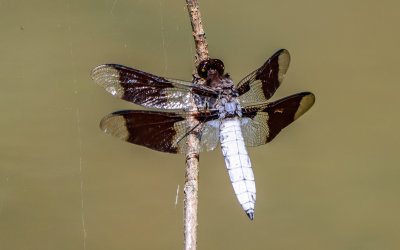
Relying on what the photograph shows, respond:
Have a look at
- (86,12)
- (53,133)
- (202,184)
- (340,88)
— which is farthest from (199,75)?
(86,12)

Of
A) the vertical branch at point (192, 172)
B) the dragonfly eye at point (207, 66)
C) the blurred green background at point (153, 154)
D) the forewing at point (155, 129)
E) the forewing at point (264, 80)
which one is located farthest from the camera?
the blurred green background at point (153, 154)

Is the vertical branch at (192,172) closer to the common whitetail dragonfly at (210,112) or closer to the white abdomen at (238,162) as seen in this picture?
the common whitetail dragonfly at (210,112)

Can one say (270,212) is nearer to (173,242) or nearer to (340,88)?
(173,242)

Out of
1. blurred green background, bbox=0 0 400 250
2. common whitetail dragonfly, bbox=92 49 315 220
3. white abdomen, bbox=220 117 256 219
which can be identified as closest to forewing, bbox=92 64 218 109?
common whitetail dragonfly, bbox=92 49 315 220

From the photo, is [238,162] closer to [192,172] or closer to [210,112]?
[210,112]

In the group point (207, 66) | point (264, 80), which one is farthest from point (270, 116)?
point (207, 66)

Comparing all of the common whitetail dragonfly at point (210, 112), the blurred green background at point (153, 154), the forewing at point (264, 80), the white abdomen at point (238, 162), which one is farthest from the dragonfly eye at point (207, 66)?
the blurred green background at point (153, 154)

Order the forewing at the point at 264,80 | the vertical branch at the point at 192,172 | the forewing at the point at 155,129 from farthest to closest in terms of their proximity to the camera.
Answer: the forewing at the point at 264,80 → the forewing at the point at 155,129 → the vertical branch at the point at 192,172
